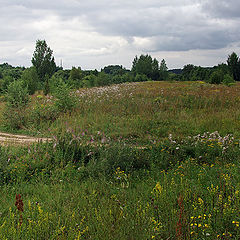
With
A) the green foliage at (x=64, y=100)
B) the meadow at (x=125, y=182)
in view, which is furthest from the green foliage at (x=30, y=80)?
the meadow at (x=125, y=182)

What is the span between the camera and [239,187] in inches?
151

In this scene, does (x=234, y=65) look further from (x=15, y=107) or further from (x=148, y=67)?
(x=15, y=107)

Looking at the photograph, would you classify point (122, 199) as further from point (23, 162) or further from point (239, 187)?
point (23, 162)

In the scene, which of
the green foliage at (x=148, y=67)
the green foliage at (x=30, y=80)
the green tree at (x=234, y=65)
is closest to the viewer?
the green foliage at (x=30, y=80)

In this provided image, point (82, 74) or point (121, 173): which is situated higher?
point (82, 74)

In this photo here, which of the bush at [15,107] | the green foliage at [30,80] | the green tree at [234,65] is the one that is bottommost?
the bush at [15,107]

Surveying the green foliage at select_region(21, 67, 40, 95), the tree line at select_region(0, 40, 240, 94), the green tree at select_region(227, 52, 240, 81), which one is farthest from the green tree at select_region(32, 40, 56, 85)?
the green tree at select_region(227, 52, 240, 81)

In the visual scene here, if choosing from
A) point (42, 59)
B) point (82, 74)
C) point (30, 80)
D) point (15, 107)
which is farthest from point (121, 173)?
point (82, 74)

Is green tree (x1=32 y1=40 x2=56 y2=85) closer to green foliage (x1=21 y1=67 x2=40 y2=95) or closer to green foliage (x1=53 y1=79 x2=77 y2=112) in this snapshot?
green foliage (x1=21 y1=67 x2=40 y2=95)

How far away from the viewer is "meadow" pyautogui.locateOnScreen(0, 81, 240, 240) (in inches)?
120

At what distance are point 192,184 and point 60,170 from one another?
294 cm

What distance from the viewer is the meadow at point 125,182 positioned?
120 inches

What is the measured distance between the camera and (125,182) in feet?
16.0

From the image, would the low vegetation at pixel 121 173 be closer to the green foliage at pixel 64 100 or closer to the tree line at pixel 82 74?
the green foliage at pixel 64 100
